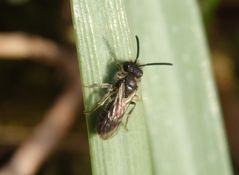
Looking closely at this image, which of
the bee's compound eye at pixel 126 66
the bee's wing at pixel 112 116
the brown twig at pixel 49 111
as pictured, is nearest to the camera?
the bee's wing at pixel 112 116

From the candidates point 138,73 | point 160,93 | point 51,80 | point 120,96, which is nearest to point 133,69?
point 138,73

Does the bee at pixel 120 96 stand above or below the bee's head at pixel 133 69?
below

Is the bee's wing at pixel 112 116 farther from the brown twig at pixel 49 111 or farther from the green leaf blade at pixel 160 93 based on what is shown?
the brown twig at pixel 49 111

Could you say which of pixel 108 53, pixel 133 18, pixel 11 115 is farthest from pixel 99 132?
pixel 11 115

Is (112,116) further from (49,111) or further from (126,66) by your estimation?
(49,111)

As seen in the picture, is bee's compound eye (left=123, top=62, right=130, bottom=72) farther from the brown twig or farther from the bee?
the brown twig

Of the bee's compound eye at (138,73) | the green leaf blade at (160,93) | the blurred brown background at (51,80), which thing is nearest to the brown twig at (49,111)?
the blurred brown background at (51,80)

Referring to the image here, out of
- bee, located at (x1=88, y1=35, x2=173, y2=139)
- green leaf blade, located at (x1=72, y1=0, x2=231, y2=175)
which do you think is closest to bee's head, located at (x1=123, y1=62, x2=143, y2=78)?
bee, located at (x1=88, y1=35, x2=173, y2=139)

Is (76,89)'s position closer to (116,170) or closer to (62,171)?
(62,171)
